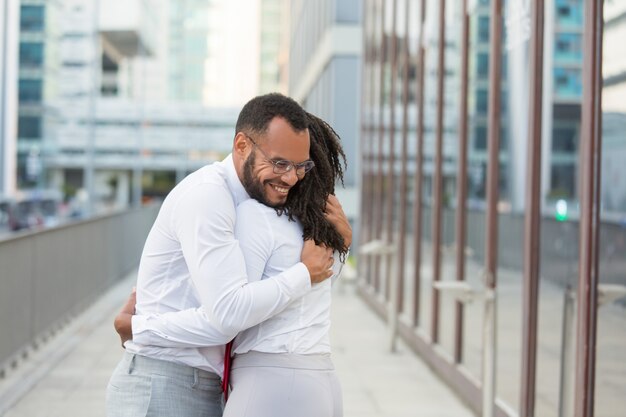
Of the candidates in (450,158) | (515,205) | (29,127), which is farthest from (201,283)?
(29,127)

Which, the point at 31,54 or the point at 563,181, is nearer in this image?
the point at 563,181

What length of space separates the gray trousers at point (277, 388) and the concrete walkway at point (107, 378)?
5032 millimetres

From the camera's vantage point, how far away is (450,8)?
9938mm

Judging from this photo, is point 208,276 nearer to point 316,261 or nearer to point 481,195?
point 316,261

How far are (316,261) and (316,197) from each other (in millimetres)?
185

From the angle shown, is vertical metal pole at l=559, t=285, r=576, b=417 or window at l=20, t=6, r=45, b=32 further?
window at l=20, t=6, r=45, b=32

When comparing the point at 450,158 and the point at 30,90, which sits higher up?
the point at 30,90

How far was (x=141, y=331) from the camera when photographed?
2801mm

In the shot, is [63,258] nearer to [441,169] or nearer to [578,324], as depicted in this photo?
[441,169]

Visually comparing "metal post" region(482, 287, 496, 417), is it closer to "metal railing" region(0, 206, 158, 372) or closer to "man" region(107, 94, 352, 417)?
"man" region(107, 94, 352, 417)

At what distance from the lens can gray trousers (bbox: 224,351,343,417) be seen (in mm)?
2660

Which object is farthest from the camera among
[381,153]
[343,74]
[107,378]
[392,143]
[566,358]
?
[343,74]

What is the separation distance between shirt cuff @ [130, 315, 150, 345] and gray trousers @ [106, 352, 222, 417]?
0.06 metres

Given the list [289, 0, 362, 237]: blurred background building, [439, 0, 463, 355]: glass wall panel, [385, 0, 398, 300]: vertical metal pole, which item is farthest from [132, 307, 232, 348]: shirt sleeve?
[289, 0, 362, 237]: blurred background building
